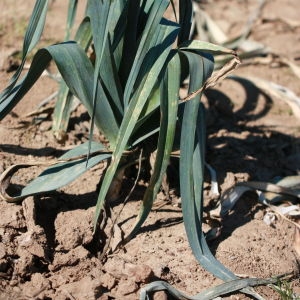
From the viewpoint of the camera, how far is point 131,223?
8.05 ft

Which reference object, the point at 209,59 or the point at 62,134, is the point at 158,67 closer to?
the point at 209,59

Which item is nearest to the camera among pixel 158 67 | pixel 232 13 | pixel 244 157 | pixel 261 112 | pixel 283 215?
pixel 158 67

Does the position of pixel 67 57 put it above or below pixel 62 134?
above

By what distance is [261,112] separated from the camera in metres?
3.38

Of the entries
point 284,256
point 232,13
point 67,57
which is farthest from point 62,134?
point 232,13

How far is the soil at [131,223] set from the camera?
2.24 metres

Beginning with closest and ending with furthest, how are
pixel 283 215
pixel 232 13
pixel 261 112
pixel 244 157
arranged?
pixel 283 215 → pixel 244 157 → pixel 261 112 → pixel 232 13

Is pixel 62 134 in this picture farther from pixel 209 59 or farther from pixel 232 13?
pixel 232 13

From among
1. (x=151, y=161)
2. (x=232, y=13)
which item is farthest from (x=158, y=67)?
(x=232, y=13)

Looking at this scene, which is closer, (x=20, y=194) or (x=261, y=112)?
(x=20, y=194)

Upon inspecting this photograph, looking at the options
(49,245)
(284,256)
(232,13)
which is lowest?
(284,256)

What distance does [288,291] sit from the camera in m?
2.25

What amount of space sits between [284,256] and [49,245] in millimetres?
792

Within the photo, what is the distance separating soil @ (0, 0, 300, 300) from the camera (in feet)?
7.36
